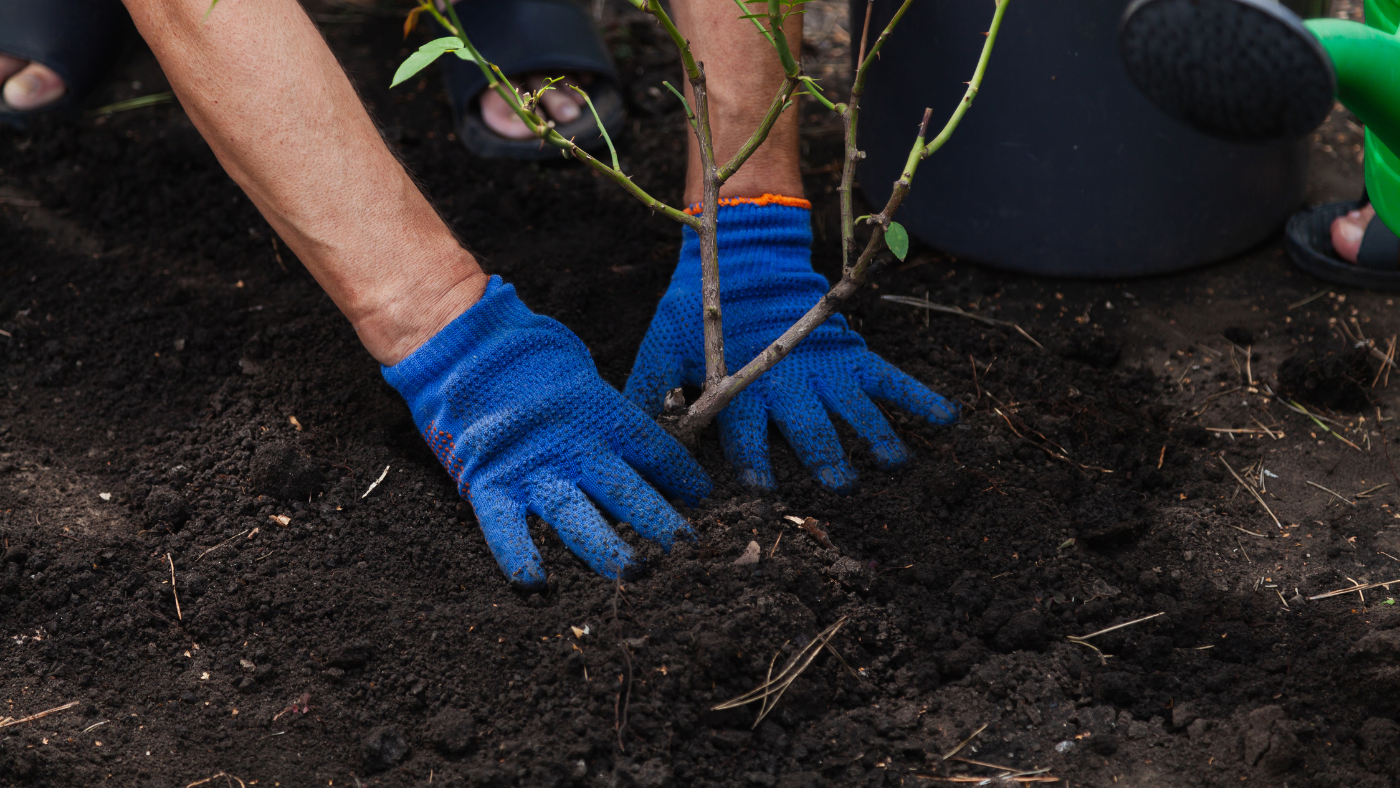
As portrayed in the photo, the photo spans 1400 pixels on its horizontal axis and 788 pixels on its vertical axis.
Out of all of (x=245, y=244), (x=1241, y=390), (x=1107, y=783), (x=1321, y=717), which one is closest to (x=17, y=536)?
(x=245, y=244)

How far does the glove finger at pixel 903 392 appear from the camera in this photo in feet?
5.18

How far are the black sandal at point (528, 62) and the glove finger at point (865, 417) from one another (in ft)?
3.51

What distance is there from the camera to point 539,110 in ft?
8.11

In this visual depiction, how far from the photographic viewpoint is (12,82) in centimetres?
239

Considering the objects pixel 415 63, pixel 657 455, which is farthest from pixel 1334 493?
pixel 415 63

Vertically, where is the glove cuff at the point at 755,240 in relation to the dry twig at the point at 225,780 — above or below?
above

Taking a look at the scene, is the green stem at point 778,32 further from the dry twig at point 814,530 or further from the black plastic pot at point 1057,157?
the black plastic pot at point 1057,157

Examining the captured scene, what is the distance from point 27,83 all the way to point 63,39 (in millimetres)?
137

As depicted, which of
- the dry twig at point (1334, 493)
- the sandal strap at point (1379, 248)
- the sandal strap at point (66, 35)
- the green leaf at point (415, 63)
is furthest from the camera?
the sandal strap at point (66, 35)

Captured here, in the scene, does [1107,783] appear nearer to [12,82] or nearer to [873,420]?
[873,420]

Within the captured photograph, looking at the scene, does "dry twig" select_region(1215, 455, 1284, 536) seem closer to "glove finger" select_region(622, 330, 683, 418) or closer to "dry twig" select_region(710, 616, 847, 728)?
"dry twig" select_region(710, 616, 847, 728)

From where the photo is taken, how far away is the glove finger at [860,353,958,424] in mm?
1580

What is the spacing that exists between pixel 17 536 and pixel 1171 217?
202 centimetres

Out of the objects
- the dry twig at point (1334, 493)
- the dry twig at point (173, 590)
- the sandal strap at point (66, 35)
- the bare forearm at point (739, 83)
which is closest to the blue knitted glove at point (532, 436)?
the dry twig at point (173, 590)
